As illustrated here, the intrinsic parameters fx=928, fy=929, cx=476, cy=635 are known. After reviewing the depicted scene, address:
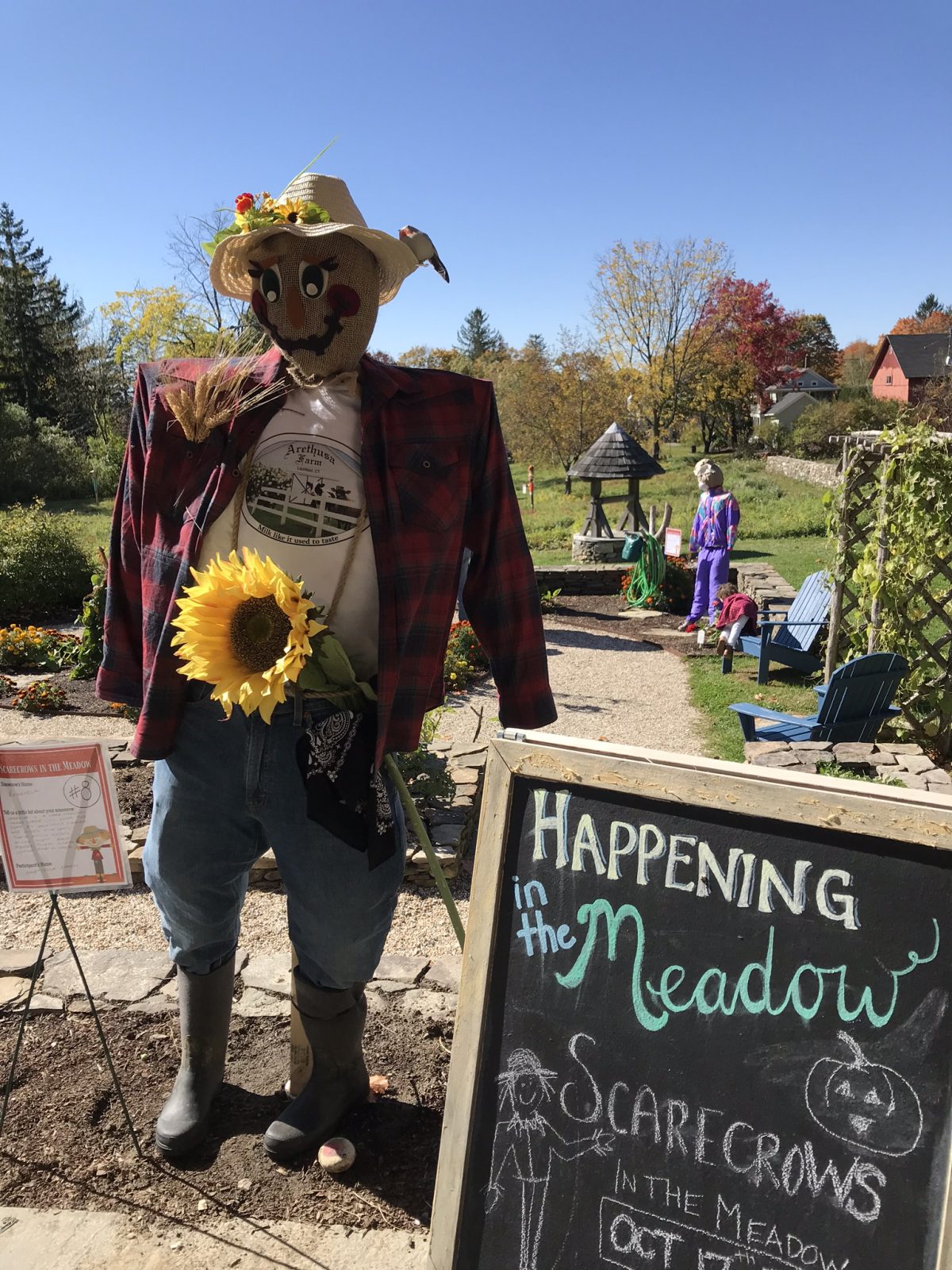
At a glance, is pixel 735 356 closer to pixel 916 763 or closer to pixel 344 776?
pixel 916 763

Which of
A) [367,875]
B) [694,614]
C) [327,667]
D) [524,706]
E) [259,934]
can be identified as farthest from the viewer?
[694,614]

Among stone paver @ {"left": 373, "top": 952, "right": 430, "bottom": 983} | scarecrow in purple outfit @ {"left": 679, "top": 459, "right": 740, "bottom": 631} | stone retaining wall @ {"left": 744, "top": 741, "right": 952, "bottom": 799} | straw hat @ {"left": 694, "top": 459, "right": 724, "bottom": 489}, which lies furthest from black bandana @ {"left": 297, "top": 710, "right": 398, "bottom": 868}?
straw hat @ {"left": 694, "top": 459, "right": 724, "bottom": 489}

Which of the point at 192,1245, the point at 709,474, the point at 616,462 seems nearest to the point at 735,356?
the point at 616,462

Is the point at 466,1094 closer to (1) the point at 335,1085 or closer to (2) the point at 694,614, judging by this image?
(1) the point at 335,1085

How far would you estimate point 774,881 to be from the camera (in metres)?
1.41

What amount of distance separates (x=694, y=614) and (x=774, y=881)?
9.22m

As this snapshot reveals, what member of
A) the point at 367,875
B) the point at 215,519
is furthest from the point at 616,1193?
the point at 215,519

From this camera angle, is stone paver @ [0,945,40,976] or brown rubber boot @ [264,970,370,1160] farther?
stone paver @ [0,945,40,976]

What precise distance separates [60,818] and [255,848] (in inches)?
20.3

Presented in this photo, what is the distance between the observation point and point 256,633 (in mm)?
1766

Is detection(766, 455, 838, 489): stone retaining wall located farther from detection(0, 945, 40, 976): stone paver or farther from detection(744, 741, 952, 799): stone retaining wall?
detection(0, 945, 40, 976): stone paver

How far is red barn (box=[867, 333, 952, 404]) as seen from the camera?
47625 mm

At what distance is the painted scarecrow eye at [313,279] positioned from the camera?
201cm

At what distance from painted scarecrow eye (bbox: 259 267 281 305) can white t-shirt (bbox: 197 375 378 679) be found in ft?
0.90
